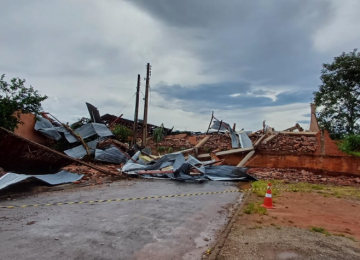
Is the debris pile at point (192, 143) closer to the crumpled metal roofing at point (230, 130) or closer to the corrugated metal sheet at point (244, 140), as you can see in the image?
the crumpled metal roofing at point (230, 130)

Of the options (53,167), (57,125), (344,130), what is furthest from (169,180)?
(344,130)

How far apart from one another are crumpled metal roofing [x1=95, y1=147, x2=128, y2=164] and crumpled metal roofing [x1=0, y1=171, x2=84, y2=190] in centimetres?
511

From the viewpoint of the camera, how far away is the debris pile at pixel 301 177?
13.0m

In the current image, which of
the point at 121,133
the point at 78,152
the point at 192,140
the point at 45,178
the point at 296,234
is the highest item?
the point at 121,133

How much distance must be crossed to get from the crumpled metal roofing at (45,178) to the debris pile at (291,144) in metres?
12.5

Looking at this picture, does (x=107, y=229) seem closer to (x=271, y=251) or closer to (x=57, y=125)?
(x=271, y=251)

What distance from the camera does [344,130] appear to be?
2136 centimetres

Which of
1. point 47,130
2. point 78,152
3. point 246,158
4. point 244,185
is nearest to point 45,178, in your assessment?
point 78,152

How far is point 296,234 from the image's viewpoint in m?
4.45

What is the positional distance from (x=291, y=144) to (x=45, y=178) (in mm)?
15488

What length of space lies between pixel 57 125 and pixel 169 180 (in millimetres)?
11127

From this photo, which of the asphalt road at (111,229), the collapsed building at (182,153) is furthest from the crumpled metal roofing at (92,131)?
the asphalt road at (111,229)

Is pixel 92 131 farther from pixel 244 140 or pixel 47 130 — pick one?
pixel 244 140

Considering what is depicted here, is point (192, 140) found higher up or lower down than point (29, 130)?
higher up
